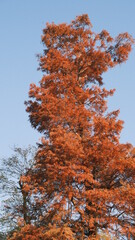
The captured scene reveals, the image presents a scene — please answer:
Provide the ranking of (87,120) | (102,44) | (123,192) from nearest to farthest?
1. (123,192)
2. (87,120)
3. (102,44)

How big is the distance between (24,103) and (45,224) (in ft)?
19.3

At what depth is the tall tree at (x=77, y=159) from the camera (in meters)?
14.2

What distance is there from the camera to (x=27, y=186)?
15.0 meters

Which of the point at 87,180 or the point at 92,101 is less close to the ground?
the point at 92,101

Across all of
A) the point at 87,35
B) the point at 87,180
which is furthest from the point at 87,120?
the point at 87,35

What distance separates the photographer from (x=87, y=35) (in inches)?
766

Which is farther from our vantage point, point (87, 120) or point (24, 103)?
point (24, 103)

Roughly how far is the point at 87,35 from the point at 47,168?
8.15m

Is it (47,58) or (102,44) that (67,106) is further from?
(102,44)

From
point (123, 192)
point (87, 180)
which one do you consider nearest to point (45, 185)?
point (87, 180)

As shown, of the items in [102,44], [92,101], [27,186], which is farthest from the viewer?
[102,44]

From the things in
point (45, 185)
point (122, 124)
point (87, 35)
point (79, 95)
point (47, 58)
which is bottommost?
point (45, 185)

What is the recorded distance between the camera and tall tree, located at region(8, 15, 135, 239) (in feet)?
46.5

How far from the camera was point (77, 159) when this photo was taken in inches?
580
